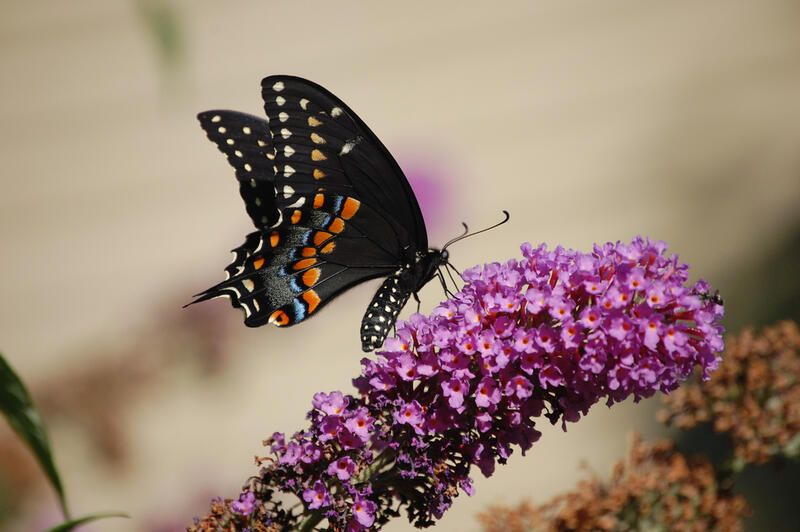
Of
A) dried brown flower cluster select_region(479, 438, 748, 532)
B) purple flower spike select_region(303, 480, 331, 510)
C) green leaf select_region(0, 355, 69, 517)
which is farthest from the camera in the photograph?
dried brown flower cluster select_region(479, 438, 748, 532)

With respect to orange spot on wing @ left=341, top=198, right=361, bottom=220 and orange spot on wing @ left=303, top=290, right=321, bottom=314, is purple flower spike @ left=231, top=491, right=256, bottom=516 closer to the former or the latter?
orange spot on wing @ left=303, top=290, right=321, bottom=314

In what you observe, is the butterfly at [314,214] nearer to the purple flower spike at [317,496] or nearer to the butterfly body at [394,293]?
the butterfly body at [394,293]

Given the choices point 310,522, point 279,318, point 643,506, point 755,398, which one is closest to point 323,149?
point 279,318

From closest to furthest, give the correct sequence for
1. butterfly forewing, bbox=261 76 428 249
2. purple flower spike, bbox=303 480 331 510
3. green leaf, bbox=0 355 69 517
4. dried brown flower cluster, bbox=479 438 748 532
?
green leaf, bbox=0 355 69 517
purple flower spike, bbox=303 480 331 510
dried brown flower cluster, bbox=479 438 748 532
butterfly forewing, bbox=261 76 428 249

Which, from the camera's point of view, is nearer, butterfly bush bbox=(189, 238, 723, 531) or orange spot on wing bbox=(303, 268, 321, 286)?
butterfly bush bbox=(189, 238, 723, 531)

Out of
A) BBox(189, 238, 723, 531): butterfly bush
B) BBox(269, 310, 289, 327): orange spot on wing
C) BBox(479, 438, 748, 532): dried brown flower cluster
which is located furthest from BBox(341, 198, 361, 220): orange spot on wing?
BBox(479, 438, 748, 532): dried brown flower cluster

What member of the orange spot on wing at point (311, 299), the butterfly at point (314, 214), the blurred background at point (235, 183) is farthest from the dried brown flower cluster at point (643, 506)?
the blurred background at point (235, 183)
